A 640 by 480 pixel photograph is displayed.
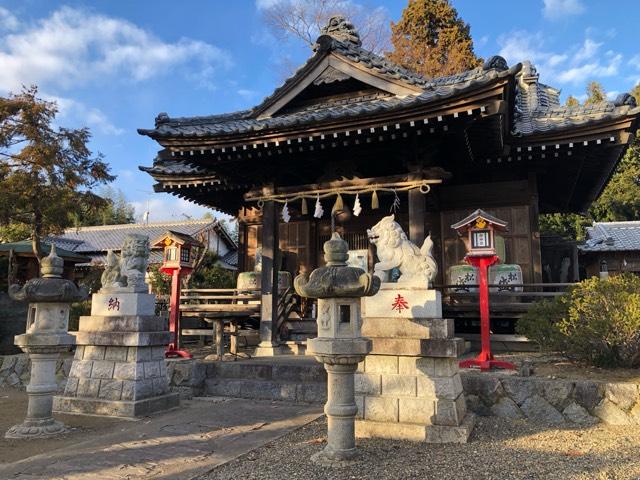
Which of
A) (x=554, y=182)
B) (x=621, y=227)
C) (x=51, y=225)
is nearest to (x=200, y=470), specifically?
(x=554, y=182)

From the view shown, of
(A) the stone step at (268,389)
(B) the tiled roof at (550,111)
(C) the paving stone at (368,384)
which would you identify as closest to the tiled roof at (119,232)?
(B) the tiled roof at (550,111)

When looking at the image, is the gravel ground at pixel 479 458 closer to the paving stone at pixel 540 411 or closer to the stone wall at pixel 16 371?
the paving stone at pixel 540 411

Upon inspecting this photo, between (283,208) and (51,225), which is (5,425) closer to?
(283,208)

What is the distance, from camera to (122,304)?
23.7 feet

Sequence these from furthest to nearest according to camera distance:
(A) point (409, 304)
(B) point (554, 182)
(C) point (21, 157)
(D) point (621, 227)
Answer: (D) point (621, 227) < (C) point (21, 157) < (B) point (554, 182) < (A) point (409, 304)

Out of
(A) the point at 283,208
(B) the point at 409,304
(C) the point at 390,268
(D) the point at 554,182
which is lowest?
(B) the point at 409,304

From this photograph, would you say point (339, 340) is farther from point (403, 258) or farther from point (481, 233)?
point (481, 233)

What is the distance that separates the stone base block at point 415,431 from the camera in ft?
17.0

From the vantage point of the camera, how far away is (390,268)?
19.4 ft

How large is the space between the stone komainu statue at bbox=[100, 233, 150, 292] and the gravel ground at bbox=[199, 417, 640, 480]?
3.44 meters

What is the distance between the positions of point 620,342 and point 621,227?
66.5 feet

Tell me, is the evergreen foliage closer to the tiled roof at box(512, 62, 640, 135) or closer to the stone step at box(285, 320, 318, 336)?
the tiled roof at box(512, 62, 640, 135)

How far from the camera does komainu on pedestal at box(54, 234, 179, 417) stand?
6.95m

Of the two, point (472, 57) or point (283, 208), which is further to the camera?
point (472, 57)
